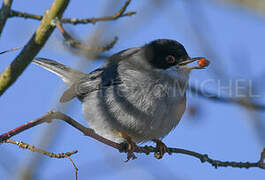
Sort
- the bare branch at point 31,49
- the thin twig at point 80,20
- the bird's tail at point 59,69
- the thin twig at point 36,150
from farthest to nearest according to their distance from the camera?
1. the bird's tail at point 59,69
2. the thin twig at point 80,20
3. the bare branch at point 31,49
4. the thin twig at point 36,150

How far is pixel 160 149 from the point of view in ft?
17.4

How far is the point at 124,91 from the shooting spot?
4.97 metres

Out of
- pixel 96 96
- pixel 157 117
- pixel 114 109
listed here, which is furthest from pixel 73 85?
pixel 157 117

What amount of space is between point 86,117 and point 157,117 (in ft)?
3.89

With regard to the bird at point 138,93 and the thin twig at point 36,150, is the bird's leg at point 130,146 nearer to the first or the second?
the bird at point 138,93

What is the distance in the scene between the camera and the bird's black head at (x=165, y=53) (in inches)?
214

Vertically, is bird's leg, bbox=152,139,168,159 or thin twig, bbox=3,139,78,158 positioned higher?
thin twig, bbox=3,139,78,158

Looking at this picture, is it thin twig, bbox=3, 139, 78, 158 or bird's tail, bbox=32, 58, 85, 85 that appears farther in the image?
bird's tail, bbox=32, 58, 85, 85

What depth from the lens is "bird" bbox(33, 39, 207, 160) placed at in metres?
4.88

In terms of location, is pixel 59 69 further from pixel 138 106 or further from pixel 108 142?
pixel 108 142

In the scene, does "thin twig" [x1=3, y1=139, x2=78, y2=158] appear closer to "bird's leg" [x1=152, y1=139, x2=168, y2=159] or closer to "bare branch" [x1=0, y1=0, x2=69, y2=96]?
"bare branch" [x1=0, y1=0, x2=69, y2=96]

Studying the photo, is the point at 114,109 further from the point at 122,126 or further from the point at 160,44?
the point at 160,44

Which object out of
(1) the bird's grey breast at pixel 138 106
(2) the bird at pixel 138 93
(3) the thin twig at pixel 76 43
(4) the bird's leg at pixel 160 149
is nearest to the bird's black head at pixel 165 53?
(2) the bird at pixel 138 93

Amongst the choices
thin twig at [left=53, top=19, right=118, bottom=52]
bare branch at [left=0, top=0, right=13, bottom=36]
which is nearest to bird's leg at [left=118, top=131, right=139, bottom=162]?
thin twig at [left=53, top=19, right=118, bottom=52]
